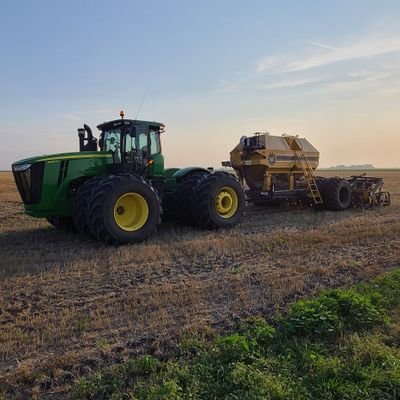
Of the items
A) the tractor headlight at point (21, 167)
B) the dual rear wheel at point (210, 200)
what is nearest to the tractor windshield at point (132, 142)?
the dual rear wheel at point (210, 200)

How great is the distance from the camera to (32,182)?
8.48 meters

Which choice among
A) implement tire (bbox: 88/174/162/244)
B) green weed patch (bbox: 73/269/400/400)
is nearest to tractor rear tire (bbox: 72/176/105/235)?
implement tire (bbox: 88/174/162/244)

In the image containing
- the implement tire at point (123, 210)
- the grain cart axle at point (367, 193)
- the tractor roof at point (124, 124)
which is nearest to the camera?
the implement tire at point (123, 210)

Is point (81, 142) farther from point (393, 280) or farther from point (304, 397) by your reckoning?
point (304, 397)

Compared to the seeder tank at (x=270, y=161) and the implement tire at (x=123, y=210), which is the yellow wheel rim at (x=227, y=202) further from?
the seeder tank at (x=270, y=161)

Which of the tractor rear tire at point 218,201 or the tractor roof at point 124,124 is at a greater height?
the tractor roof at point 124,124

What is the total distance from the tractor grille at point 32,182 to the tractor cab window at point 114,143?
1.72 metres

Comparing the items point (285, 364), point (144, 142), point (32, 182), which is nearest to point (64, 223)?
point (32, 182)

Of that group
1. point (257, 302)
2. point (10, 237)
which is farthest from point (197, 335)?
point (10, 237)

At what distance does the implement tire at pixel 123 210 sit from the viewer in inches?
313

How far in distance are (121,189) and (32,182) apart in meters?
1.85

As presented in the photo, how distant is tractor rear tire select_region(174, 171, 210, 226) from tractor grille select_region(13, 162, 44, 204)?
3238mm

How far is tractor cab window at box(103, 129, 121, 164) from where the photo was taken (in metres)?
9.55

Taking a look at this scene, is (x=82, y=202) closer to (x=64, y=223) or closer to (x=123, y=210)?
(x=123, y=210)
